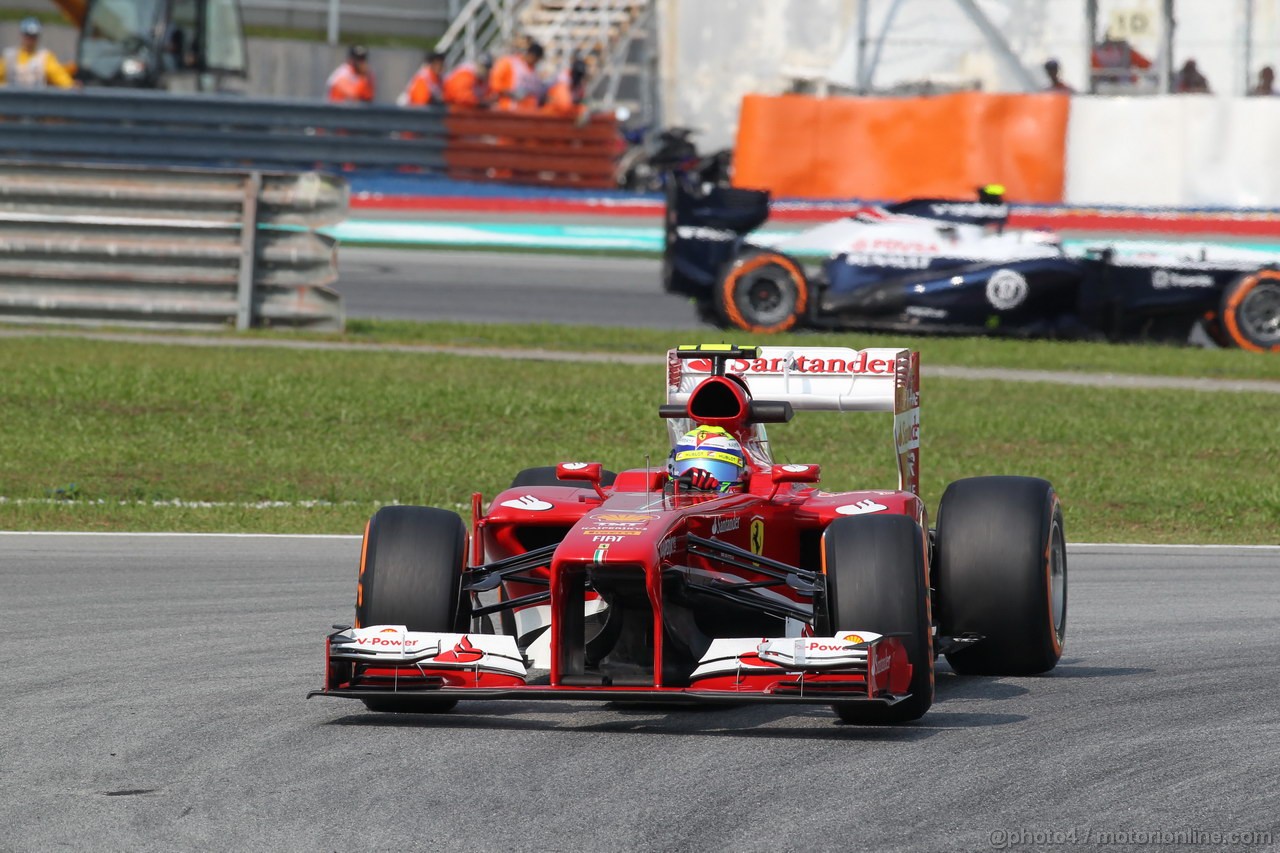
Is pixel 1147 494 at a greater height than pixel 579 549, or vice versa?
pixel 579 549

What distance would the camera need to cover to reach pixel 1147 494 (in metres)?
13.2

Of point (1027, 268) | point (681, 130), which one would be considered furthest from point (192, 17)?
point (1027, 268)

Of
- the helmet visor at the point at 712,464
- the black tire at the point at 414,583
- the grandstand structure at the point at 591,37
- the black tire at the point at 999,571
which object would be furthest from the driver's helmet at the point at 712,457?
the grandstand structure at the point at 591,37

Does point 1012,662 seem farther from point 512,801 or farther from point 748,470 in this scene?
point 512,801

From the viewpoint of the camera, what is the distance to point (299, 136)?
26.9 metres

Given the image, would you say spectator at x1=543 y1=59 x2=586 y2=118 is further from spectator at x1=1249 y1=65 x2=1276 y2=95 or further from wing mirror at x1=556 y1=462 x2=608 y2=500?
wing mirror at x1=556 y1=462 x2=608 y2=500

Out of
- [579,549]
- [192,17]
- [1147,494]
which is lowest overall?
[1147,494]

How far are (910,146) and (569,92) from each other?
235 inches

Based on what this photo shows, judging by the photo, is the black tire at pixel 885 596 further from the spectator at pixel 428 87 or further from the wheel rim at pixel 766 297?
the spectator at pixel 428 87

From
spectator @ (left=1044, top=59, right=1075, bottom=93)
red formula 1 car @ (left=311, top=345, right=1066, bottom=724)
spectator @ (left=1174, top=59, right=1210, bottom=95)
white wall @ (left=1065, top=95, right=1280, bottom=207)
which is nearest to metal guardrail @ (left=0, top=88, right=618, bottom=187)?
spectator @ (left=1044, top=59, right=1075, bottom=93)

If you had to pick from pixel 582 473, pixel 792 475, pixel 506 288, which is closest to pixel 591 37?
pixel 506 288

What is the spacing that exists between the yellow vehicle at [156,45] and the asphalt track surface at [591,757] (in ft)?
73.5

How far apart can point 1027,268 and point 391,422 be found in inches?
305

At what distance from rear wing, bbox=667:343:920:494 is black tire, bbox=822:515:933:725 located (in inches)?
70.7
